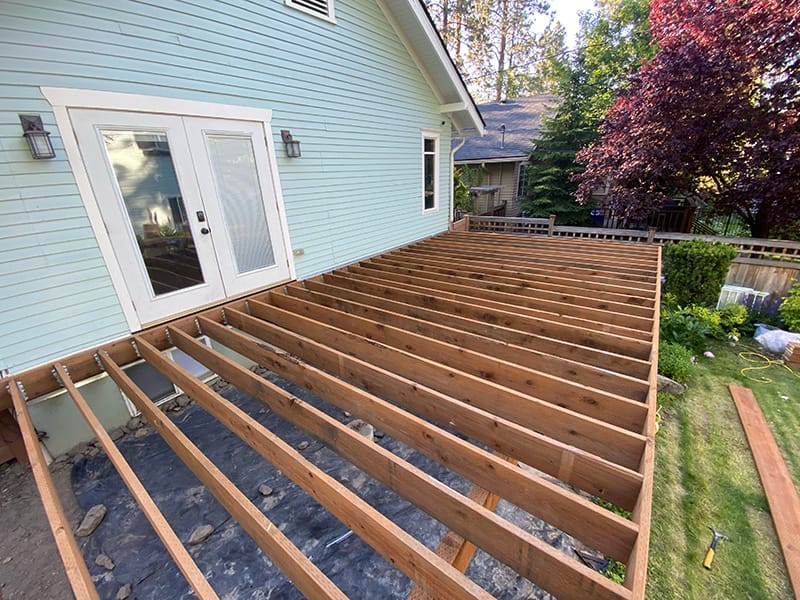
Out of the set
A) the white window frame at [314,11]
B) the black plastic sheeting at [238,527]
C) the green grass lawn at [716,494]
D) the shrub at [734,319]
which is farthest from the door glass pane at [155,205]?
the shrub at [734,319]

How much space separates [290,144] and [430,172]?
3.90 meters

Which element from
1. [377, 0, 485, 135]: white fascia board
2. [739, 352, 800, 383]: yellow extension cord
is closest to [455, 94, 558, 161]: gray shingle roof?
[377, 0, 485, 135]: white fascia board

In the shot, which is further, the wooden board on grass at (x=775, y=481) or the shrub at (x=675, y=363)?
the shrub at (x=675, y=363)

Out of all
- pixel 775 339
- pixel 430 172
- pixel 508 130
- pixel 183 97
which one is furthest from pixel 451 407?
pixel 508 130

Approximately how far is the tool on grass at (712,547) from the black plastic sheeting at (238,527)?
109 cm

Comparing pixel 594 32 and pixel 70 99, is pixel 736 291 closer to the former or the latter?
pixel 70 99

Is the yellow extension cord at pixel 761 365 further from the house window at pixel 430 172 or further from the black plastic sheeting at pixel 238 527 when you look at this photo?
the house window at pixel 430 172

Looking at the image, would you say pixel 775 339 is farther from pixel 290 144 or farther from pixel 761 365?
pixel 290 144

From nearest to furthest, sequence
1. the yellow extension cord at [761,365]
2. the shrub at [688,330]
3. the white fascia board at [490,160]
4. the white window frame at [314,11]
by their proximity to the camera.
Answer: the white window frame at [314,11] → the yellow extension cord at [761,365] → the shrub at [688,330] → the white fascia board at [490,160]

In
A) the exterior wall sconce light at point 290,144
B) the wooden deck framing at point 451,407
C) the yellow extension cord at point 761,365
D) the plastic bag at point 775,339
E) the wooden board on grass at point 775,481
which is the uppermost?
the exterior wall sconce light at point 290,144

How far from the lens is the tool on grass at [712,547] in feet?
7.45

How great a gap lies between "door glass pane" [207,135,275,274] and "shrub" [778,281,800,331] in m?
7.71

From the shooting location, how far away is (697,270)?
567cm

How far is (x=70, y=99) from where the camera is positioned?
2627 mm
